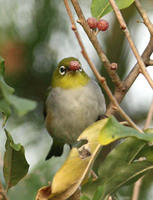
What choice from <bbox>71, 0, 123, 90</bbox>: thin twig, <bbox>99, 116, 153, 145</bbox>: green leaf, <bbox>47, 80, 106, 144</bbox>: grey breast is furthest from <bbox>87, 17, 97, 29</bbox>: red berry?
<bbox>47, 80, 106, 144</bbox>: grey breast

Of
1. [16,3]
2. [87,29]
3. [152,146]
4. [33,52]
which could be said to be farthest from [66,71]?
[152,146]

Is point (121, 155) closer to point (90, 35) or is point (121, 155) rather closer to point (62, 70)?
point (90, 35)

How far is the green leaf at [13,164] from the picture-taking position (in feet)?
6.66

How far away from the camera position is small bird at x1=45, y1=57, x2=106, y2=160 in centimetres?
314

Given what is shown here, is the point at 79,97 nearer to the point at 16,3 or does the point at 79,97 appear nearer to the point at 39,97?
the point at 39,97

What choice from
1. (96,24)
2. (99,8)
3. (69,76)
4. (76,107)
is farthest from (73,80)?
(96,24)

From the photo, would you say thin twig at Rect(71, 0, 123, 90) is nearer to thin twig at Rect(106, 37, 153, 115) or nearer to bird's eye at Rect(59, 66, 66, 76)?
thin twig at Rect(106, 37, 153, 115)

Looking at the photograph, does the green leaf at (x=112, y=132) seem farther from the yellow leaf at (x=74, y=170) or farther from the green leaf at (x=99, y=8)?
the green leaf at (x=99, y=8)

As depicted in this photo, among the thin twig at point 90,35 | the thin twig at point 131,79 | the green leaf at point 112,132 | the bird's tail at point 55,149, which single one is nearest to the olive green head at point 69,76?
the bird's tail at point 55,149

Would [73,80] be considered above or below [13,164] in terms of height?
below

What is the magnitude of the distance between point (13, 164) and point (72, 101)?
1119mm

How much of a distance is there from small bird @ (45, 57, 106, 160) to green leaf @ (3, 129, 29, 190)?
1.07m

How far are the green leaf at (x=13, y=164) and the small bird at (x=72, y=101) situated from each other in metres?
1.07

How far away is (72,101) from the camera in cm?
314
